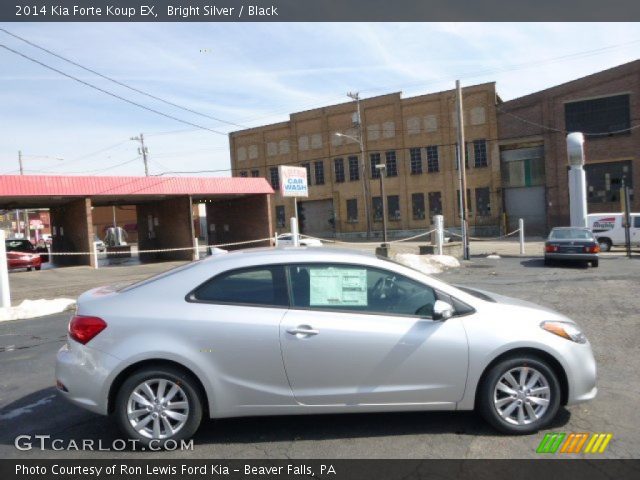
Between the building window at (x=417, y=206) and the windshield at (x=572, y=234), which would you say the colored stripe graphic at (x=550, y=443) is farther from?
the building window at (x=417, y=206)

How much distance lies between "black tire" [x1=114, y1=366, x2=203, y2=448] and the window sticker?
1138 millimetres

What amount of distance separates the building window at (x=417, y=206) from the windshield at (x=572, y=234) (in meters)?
29.6

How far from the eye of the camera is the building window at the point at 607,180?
128 ft

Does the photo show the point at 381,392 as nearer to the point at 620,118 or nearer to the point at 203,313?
the point at 203,313

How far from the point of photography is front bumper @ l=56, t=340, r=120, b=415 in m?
4.27

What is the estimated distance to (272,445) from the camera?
4.34 metres

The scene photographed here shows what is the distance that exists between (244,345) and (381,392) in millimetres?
1128

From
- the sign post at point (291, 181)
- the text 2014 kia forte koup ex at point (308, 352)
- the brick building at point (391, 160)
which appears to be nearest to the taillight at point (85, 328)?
the text 2014 kia forte koup ex at point (308, 352)

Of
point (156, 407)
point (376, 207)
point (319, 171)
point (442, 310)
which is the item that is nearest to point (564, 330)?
point (442, 310)

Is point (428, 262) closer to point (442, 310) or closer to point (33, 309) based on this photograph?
point (33, 309)

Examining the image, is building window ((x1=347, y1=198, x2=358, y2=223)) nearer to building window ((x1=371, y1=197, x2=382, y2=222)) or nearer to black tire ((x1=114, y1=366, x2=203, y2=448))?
building window ((x1=371, y1=197, x2=382, y2=222))

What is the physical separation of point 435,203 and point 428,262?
31091 mm
